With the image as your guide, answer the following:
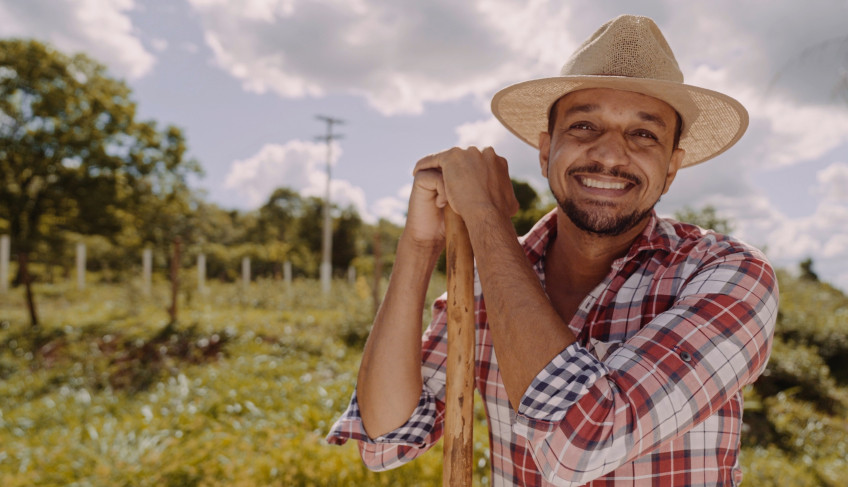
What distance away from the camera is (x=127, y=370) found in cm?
823

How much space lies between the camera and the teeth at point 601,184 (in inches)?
66.1

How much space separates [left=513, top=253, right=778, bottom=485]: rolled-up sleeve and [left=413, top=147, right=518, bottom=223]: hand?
481 millimetres

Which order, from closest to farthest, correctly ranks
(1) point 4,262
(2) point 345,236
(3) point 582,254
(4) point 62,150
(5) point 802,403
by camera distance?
(3) point 582,254 → (5) point 802,403 → (1) point 4,262 → (4) point 62,150 → (2) point 345,236

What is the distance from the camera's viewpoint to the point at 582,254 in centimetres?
186

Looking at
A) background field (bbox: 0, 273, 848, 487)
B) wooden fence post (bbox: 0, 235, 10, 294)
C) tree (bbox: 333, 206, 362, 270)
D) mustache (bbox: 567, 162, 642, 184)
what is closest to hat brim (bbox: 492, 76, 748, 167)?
mustache (bbox: 567, 162, 642, 184)

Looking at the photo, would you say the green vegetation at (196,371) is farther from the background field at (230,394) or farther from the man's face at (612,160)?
the man's face at (612,160)

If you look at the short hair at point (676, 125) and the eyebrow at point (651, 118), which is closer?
the eyebrow at point (651, 118)

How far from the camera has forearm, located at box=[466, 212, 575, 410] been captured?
1.19m

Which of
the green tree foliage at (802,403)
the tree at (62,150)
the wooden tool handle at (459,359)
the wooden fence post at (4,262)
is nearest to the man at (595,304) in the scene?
the wooden tool handle at (459,359)

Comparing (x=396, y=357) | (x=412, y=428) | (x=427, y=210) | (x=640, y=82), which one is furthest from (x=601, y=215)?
(x=412, y=428)

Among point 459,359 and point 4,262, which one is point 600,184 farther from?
point 4,262

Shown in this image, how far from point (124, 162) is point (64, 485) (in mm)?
20810

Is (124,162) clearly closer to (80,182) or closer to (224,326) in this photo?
(80,182)

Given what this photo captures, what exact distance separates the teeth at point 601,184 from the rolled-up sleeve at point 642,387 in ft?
1.55
